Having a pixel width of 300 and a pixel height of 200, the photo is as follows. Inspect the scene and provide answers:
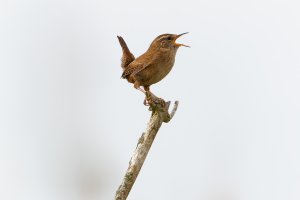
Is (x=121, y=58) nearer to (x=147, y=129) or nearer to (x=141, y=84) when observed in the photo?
(x=141, y=84)

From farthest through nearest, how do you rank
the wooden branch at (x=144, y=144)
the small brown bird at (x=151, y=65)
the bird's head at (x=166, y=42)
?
1. the bird's head at (x=166, y=42)
2. the small brown bird at (x=151, y=65)
3. the wooden branch at (x=144, y=144)

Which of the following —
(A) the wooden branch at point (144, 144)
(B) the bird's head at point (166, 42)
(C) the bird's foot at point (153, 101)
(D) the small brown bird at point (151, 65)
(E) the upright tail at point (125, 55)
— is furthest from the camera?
(E) the upright tail at point (125, 55)

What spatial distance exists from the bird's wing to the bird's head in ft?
1.30

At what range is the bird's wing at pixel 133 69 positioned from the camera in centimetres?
624

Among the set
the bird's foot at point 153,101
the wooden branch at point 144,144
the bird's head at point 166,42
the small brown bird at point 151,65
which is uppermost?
the bird's head at point 166,42

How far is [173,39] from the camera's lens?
6.84m

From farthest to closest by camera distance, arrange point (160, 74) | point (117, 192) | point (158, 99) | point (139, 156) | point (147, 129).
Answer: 1. point (160, 74)
2. point (158, 99)
3. point (147, 129)
4. point (139, 156)
5. point (117, 192)

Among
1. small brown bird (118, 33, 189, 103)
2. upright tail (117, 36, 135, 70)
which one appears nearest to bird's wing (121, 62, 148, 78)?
small brown bird (118, 33, 189, 103)

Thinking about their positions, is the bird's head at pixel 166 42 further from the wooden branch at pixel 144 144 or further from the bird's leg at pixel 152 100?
the wooden branch at pixel 144 144

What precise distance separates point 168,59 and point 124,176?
2258 millimetres

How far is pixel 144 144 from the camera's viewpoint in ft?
15.3

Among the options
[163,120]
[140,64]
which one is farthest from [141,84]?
[163,120]

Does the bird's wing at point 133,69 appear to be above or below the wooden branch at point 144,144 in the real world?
above

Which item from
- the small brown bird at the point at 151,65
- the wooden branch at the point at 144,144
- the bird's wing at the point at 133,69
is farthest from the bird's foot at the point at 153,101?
the bird's wing at the point at 133,69
